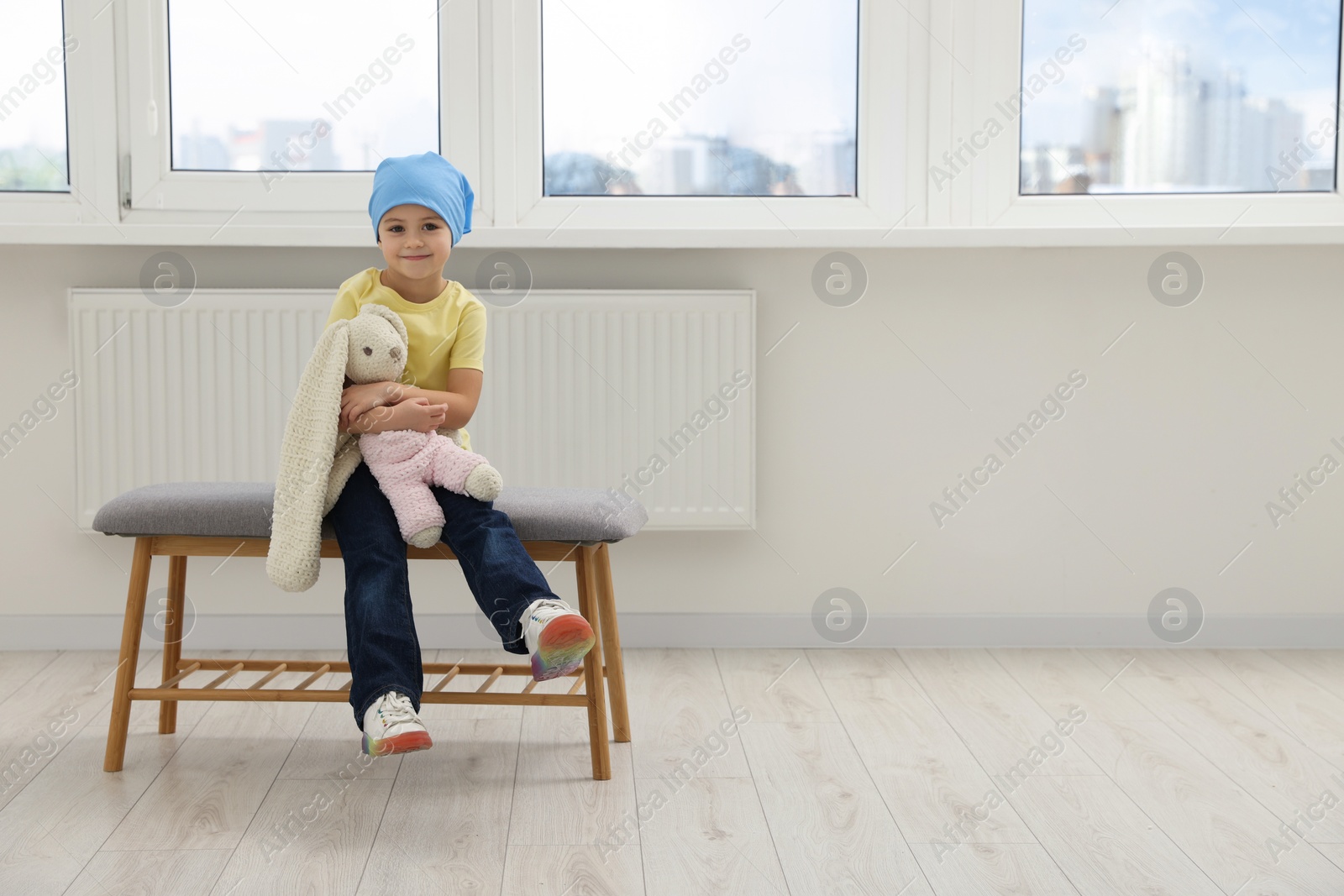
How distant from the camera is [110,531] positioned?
61.5 inches

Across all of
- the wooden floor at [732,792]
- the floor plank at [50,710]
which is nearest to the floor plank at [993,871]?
the wooden floor at [732,792]

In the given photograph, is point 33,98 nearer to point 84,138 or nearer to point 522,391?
point 84,138

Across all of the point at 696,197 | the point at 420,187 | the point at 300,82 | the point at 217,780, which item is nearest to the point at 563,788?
the point at 217,780

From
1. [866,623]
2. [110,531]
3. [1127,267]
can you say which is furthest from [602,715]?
[1127,267]

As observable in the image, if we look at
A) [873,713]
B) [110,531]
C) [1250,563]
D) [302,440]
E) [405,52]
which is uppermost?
[405,52]

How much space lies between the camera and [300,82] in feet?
7.35

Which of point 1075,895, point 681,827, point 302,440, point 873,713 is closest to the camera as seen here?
point 1075,895

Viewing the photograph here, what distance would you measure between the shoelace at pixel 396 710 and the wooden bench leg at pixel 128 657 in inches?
17.3

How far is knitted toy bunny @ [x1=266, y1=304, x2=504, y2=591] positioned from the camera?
1480 mm

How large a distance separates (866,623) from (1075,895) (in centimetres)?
108

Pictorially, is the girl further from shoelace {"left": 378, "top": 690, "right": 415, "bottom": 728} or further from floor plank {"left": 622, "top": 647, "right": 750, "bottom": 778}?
floor plank {"left": 622, "top": 647, "right": 750, "bottom": 778}

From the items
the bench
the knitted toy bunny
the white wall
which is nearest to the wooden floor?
the bench

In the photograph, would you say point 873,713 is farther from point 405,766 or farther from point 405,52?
point 405,52

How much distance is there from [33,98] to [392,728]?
5.43ft
